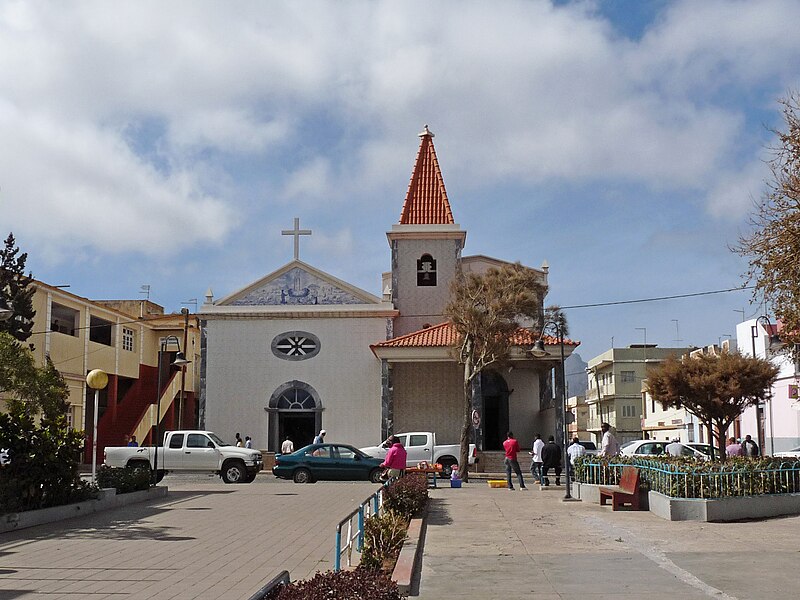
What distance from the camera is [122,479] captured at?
65.1ft

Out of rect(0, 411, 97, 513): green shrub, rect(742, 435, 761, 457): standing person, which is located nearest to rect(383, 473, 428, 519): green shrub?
rect(0, 411, 97, 513): green shrub

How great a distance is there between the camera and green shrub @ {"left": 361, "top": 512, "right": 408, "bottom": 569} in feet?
33.3

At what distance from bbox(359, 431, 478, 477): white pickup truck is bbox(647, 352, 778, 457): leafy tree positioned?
7628 millimetres

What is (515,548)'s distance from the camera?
1230cm

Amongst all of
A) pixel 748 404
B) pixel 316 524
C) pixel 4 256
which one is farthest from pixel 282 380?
pixel 316 524

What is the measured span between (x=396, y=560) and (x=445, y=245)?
93.3 ft

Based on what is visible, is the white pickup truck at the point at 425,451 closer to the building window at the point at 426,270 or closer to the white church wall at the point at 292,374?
the white church wall at the point at 292,374

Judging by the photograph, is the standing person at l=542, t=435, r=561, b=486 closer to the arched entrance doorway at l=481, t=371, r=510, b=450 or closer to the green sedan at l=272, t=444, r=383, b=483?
the green sedan at l=272, t=444, r=383, b=483

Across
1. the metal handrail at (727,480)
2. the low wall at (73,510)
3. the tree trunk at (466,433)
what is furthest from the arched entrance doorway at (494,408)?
the metal handrail at (727,480)

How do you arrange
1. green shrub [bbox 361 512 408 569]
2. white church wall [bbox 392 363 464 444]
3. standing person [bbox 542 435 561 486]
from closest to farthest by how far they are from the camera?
green shrub [bbox 361 512 408 569]
standing person [bbox 542 435 561 486]
white church wall [bbox 392 363 464 444]

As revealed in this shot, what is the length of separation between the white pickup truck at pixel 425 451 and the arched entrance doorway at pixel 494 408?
17.6ft

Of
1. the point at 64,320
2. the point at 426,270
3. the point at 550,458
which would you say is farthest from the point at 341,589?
the point at 64,320

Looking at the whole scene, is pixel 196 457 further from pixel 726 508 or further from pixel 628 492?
pixel 726 508

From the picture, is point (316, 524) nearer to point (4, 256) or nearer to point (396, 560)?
point (396, 560)
